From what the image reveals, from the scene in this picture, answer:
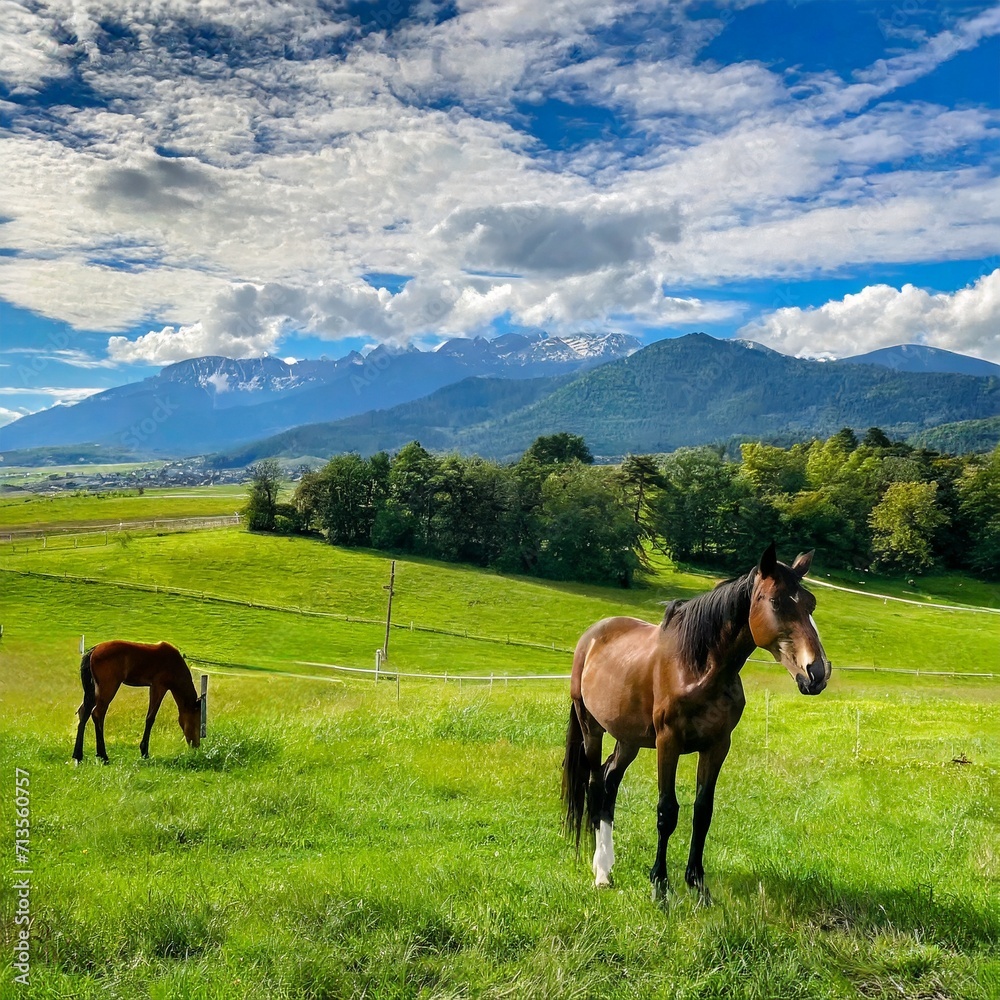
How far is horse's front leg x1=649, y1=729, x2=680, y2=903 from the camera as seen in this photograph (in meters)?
5.81

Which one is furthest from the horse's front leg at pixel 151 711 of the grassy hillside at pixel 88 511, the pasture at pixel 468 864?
the grassy hillside at pixel 88 511

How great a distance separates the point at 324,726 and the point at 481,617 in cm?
5040

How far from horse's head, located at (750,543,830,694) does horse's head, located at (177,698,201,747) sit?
9650 mm

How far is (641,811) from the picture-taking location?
29.6ft

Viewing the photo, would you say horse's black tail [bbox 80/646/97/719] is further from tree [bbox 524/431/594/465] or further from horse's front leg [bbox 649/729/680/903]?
tree [bbox 524/431/594/465]

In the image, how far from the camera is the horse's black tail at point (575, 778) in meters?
7.48

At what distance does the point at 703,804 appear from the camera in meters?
5.90

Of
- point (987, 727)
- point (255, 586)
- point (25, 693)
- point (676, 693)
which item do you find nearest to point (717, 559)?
point (255, 586)

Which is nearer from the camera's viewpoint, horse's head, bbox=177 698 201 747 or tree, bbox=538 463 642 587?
horse's head, bbox=177 698 201 747

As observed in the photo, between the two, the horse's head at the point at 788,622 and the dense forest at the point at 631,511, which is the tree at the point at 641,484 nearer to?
the dense forest at the point at 631,511

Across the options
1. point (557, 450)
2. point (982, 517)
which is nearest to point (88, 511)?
point (557, 450)

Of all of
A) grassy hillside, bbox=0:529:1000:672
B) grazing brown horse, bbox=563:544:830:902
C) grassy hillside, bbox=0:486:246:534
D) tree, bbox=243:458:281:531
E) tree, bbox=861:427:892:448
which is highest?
tree, bbox=861:427:892:448

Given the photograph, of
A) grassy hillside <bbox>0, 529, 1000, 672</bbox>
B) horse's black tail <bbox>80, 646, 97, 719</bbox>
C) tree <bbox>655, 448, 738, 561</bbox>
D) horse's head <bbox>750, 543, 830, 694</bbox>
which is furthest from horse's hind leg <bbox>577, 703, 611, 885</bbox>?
tree <bbox>655, 448, 738, 561</bbox>

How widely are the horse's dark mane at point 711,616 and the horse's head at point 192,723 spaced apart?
8.90m
